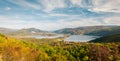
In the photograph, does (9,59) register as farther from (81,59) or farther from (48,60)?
(81,59)

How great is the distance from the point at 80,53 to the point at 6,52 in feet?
161

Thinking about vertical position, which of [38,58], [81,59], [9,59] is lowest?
[81,59]

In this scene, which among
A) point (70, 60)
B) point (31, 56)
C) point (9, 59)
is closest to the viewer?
point (9, 59)

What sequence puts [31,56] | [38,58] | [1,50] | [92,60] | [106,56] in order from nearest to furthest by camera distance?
1. [1,50]
2. [31,56]
3. [38,58]
4. [106,56]
5. [92,60]

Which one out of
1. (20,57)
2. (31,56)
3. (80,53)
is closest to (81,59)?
A: (80,53)

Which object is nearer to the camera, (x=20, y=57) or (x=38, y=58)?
(x=20, y=57)

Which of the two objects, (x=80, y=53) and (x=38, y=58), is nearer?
(x=38, y=58)

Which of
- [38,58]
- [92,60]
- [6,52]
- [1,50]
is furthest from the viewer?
[92,60]

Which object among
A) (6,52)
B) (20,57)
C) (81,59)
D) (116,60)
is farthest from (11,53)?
(81,59)

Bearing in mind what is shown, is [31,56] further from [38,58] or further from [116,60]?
[116,60]

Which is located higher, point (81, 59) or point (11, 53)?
point (11, 53)

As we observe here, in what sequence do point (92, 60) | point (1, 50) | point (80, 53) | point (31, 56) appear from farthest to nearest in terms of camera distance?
point (80, 53) < point (92, 60) < point (31, 56) < point (1, 50)

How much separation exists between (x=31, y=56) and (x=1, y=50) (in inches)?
457

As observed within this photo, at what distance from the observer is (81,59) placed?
8100 cm
